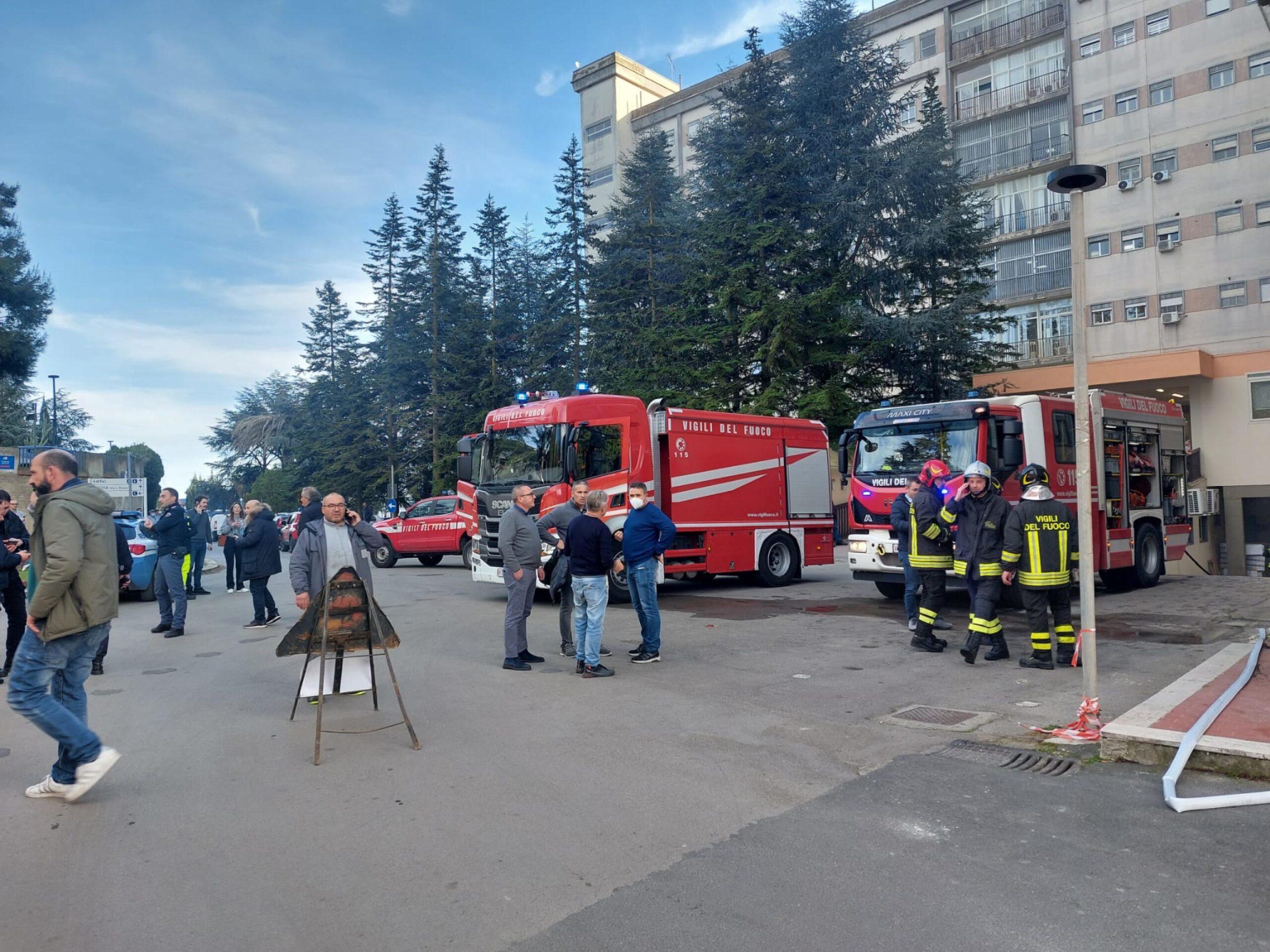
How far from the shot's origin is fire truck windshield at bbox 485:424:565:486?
43.8ft

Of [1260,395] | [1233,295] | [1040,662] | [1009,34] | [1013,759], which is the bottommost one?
[1013,759]

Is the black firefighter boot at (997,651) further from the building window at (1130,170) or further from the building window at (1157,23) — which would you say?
the building window at (1157,23)

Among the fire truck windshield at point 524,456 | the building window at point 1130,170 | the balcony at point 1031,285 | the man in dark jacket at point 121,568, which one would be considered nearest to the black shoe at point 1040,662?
Answer: the fire truck windshield at point 524,456

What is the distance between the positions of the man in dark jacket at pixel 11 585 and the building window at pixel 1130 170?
3816 centimetres

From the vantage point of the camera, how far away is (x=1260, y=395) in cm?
2883

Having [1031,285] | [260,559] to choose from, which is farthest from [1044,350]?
[260,559]

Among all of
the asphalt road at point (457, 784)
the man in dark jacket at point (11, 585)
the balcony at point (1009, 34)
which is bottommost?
the asphalt road at point (457, 784)

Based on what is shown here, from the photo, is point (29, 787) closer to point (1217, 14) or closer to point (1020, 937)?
point (1020, 937)

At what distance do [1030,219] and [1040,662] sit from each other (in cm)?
3433

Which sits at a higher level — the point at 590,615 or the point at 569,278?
the point at 569,278

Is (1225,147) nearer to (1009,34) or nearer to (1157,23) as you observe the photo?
(1157,23)

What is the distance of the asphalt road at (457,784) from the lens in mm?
3646

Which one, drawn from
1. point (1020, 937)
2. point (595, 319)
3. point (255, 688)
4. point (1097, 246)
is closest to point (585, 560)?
point (255, 688)

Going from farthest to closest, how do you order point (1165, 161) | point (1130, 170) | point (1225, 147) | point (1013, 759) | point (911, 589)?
1. point (1130, 170)
2. point (1165, 161)
3. point (1225, 147)
4. point (911, 589)
5. point (1013, 759)
